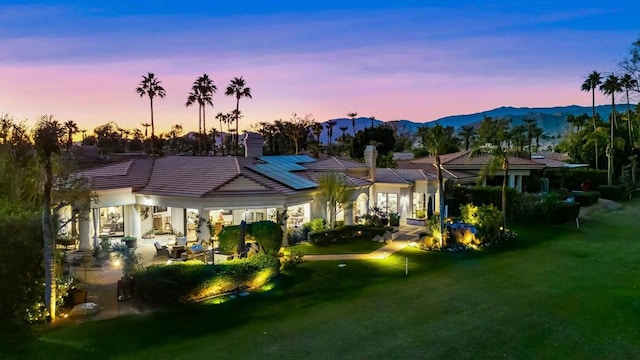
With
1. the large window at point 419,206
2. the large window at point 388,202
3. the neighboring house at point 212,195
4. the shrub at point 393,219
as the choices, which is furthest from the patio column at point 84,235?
the large window at point 419,206

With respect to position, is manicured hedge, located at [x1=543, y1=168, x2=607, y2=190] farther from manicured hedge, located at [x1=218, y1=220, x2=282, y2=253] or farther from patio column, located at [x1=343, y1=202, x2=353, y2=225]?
manicured hedge, located at [x1=218, y1=220, x2=282, y2=253]

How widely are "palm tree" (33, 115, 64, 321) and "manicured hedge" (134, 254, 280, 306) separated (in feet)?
8.30

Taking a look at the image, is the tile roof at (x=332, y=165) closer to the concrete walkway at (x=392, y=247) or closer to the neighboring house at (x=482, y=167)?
the concrete walkway at (x=392, y=247)

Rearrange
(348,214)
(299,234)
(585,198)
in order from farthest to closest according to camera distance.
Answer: (585,198) < (348,214) < (299,234)

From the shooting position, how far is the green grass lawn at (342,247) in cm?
2248

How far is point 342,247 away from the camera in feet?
77.8

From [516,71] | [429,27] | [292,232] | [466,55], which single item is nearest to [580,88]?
[516,71]

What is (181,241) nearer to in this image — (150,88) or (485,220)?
(485,220)

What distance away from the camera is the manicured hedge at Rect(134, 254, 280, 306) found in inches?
549

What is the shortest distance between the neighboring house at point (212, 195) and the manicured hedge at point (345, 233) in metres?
2.06

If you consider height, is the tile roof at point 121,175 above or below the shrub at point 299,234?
above

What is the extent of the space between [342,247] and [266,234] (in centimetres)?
583

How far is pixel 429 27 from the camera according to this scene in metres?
27.9

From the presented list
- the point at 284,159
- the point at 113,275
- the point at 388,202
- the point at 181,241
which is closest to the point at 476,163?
the point at 388,202
